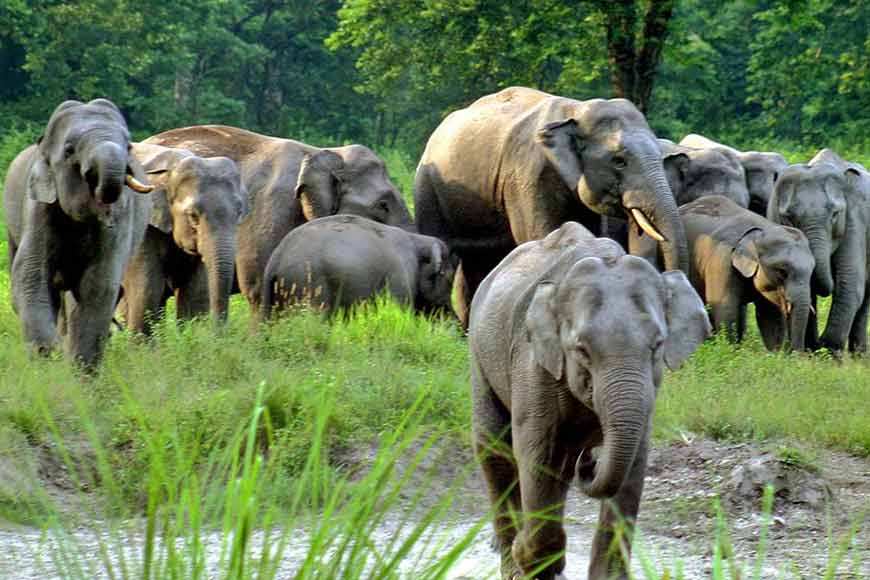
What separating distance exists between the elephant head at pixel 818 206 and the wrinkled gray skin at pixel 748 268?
505 millimetres

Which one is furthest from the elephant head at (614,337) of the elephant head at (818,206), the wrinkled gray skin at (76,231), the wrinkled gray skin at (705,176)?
the wrinkled gray skin at (705,176)

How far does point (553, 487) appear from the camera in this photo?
20.3ft

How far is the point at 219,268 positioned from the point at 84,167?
2.32 metres

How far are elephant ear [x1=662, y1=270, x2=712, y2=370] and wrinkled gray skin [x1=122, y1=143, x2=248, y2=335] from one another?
6.07m

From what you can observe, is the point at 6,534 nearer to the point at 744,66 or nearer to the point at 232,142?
the point at 232,142

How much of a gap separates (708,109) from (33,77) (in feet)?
63.1

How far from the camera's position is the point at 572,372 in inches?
224

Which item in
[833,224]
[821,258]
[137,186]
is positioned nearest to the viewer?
[137,186]

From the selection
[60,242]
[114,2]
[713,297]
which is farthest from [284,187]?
[114,2]

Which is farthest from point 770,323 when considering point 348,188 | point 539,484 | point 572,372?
point 572,372

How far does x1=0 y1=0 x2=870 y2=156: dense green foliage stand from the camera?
79.5 ft

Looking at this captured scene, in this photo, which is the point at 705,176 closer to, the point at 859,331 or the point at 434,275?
the point at 859,331

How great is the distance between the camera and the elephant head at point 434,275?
1361cm

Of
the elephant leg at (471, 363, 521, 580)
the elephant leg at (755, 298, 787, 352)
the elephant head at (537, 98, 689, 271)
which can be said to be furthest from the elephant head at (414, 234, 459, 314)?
the elephant leg at (471, 363, 521, 580)
